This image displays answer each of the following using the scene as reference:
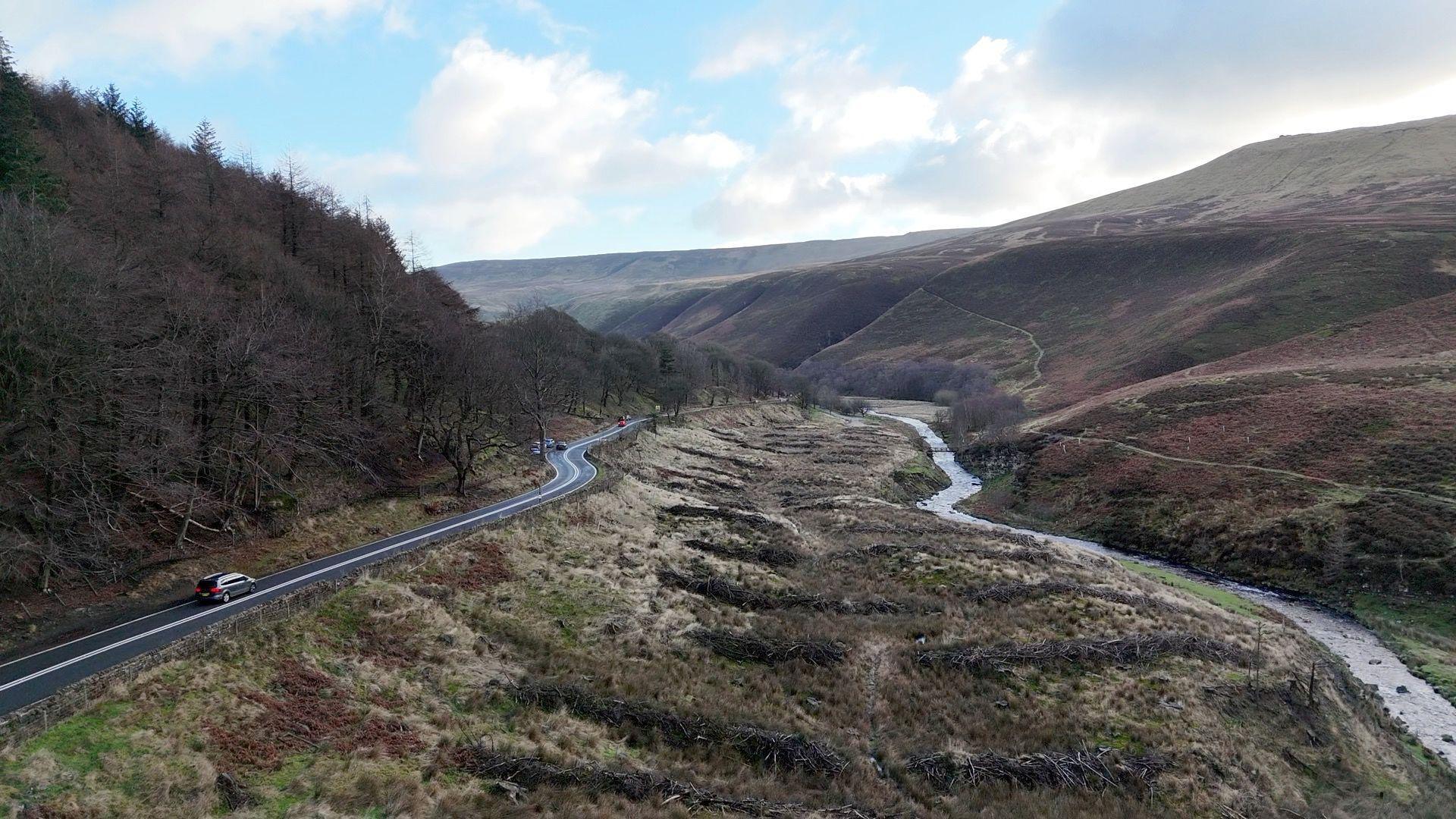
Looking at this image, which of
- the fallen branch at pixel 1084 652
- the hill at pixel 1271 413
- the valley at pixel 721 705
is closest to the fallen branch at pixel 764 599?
the valley at pixel 721 705

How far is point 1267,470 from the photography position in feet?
178

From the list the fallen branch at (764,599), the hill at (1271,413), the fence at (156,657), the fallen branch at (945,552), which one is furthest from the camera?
the hill at (1271,413)

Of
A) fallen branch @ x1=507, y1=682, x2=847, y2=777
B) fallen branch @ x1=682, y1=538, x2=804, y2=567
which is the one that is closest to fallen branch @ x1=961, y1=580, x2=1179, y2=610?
fallen branch @ x1=682, y1=538, x2=804, y2=567

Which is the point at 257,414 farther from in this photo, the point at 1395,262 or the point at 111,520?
the point at 1395,262

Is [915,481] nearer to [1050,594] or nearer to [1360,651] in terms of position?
[1050,594]

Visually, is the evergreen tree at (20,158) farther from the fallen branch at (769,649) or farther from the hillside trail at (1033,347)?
the hillside trail at (1033,347)

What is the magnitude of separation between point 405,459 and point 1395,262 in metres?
161

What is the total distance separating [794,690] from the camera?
23.0 meters

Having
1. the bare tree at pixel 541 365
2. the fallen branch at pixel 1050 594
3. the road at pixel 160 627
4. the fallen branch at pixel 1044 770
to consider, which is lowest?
the fallen branch at pixel 1050 594

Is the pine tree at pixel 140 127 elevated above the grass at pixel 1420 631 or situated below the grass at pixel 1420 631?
above

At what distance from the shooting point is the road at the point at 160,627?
56.4 ft

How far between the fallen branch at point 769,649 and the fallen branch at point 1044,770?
6.13 metres

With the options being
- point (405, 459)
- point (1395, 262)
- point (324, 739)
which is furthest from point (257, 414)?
point (1395, 262)

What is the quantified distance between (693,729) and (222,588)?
61.7ft
